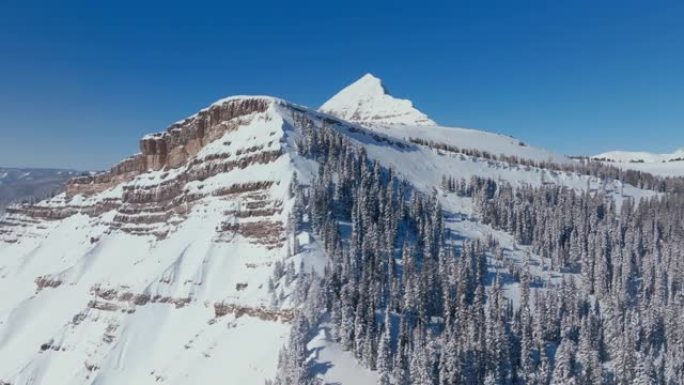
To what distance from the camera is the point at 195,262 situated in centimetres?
12475

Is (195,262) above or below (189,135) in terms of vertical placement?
below

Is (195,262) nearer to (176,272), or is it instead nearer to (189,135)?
(176,272)

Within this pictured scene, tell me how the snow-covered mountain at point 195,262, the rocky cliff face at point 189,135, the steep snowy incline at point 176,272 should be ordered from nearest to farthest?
the snow-covered mountain at point 195,262 → the steep snowy incline at point 176,272 → the rocky cliff face at point 189,135

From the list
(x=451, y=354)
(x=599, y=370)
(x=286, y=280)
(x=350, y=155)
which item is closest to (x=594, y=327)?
(x=599, y=370)

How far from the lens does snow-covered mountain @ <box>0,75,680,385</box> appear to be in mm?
101062

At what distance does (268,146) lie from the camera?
5763 inches

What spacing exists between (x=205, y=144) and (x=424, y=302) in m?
91.5

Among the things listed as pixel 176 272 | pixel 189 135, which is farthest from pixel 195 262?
pixel 189 135

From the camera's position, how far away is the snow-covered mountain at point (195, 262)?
332ft

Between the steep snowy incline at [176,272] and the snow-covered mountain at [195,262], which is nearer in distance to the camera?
the snow-covered mountain at [195,262]

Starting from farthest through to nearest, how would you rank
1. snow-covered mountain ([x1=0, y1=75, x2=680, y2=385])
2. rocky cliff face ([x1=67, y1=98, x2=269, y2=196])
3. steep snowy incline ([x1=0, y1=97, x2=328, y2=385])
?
1. rocky cliff face ([x1=67, y1=98, x2=269, y2=196])
2. steep snowy incline ([x1=0, y1=97, x2=328, y2=385])
3. snow-covered mountain ([x1=0, y1=75, x2=680, y2=385])

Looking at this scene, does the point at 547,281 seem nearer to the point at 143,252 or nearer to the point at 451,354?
the point at 451,354

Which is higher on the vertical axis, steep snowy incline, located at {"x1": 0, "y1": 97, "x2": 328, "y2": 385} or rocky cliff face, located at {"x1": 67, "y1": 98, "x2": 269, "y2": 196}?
rocky cliff face, located at {"x1": 67, "y1": 98, "x2": 269, "y2": 196}

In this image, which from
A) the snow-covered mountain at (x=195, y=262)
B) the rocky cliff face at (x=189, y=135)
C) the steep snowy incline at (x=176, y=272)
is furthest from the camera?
the rocky cliff face at (x=189, y=135)
